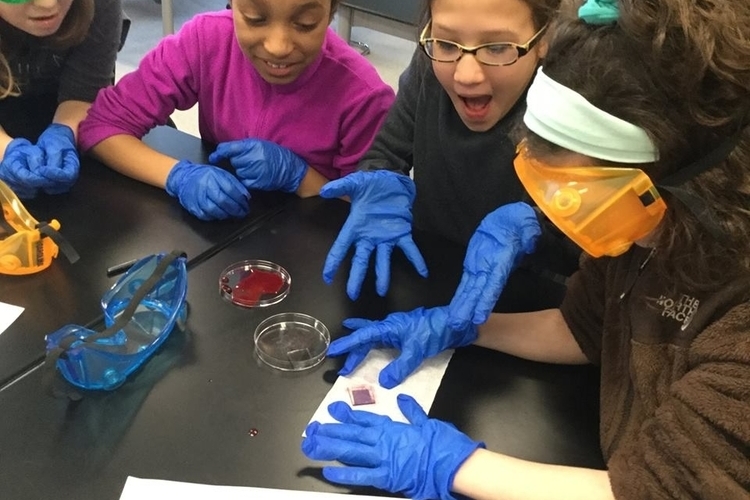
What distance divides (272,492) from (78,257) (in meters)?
0.58

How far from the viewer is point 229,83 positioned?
1.58 meters

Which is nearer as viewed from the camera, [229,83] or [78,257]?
[78,257]

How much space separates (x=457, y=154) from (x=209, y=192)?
20.0 inches

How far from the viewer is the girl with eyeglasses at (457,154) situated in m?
1.14

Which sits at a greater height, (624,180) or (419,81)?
(624,180)

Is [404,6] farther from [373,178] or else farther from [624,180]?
[624,180]

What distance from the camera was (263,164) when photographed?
140 centimetres

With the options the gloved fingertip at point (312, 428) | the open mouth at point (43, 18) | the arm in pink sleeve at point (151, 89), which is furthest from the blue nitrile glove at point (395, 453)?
the open mouth at point (43, 18)

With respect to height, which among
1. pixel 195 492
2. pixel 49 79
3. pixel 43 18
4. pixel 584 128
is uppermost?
pixel 584 128

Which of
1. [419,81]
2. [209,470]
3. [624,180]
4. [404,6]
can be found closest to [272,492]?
[209,470]

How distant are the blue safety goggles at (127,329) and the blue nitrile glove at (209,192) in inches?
8.8

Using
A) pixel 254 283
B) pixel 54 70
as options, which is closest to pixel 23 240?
pixel 254 283

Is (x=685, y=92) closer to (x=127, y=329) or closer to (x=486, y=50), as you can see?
(x=486, y=50)

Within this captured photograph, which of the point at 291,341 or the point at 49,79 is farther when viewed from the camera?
the point at 49,79
